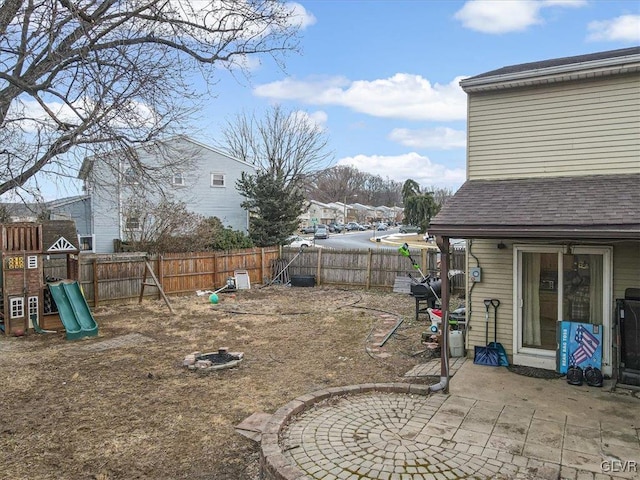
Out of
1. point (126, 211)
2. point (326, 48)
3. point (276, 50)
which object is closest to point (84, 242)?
point (126, 211)

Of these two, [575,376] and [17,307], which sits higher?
[17,307]

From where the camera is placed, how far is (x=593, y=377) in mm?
5480

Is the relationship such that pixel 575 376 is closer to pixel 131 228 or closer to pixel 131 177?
pixel 131 177

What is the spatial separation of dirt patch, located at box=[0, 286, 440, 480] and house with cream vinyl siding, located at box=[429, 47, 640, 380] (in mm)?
1989

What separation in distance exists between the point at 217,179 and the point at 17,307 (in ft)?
45.2

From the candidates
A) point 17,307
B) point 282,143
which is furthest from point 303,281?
point 282,143

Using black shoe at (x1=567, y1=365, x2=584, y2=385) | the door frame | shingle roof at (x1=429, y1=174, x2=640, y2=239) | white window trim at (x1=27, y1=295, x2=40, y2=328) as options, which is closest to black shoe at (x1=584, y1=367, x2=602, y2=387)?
black shoe at (x1=567, y1=365, x2=584, y2=385)

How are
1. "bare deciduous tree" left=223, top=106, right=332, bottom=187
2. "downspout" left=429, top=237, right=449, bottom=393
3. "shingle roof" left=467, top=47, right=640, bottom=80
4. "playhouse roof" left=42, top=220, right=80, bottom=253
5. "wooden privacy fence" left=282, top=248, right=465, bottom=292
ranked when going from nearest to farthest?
"downspout" left=429, top=237, right=449, bottom=393
"shingle roof" left=467, top=47, right=640, bottom=80
"playhouse roof" left=42, top=220, right=80, bottom=253
"wooden privacy fence" left=282, top=248, right=465, bottom=292
"bare deciduous tree" left=223, top=106, right=332, bottom=187

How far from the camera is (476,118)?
693 centimetres

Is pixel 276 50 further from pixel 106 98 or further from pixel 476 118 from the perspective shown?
pixel 476 118

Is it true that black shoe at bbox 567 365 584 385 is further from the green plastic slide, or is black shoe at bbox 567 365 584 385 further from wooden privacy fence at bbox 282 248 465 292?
the green plastic slide

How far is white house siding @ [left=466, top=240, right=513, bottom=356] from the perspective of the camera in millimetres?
6461

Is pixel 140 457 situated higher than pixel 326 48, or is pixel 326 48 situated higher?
pixel 326 48

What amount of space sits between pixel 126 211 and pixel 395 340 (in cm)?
1356
